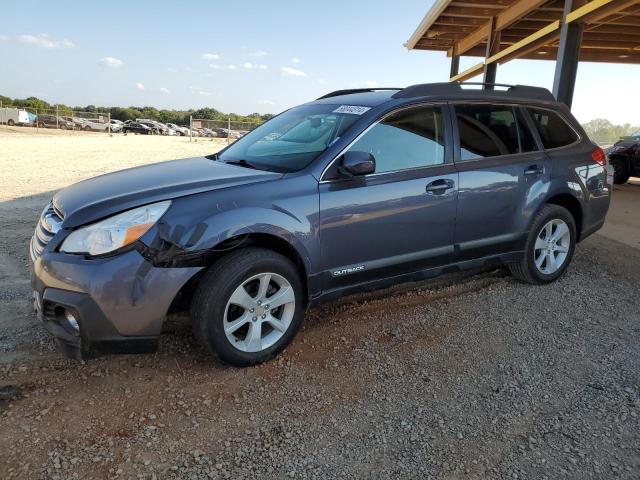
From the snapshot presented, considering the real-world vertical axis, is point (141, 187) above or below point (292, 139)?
below

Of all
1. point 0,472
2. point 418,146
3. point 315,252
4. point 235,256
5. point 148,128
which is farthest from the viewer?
point 148,128

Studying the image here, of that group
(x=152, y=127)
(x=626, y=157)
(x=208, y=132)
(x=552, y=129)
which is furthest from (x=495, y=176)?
(x=152, y=127)

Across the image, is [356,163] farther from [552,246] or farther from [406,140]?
[552,246]

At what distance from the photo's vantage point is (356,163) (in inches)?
127

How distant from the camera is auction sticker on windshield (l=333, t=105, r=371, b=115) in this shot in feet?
12.0

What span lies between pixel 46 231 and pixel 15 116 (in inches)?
1947

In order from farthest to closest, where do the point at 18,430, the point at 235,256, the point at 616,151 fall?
the point at 616,151, the point at 235,256, the point at 18,430

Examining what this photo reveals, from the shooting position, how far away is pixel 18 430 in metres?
2.45

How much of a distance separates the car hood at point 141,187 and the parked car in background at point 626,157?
11.5 m

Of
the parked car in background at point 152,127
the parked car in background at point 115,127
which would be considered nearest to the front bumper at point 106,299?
the parked car in background at point 115,127

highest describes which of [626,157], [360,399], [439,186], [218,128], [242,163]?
[218,128]

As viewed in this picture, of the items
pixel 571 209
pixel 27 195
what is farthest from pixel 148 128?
pixel 571 209

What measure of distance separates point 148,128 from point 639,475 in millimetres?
51800

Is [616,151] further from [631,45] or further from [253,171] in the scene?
[253,171]
